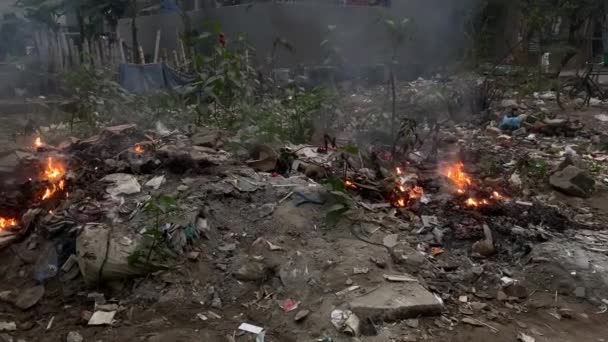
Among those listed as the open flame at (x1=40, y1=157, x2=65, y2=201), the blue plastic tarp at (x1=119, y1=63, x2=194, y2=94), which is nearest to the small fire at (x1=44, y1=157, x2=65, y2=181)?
the open flame at (x1=40, y1=157, x2=65, y2=201)

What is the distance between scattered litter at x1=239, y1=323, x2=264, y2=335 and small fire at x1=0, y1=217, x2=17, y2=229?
75.3 inches

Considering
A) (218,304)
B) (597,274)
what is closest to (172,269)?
(218,304)

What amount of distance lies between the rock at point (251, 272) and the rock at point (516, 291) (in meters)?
1.42

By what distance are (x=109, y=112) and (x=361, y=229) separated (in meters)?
4.36

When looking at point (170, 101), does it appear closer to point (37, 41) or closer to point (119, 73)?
point (119, 73)

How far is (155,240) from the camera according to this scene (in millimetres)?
2895

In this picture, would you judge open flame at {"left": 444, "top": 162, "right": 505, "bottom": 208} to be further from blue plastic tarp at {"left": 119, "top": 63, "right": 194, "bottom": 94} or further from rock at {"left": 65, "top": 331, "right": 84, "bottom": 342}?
blue plastic tarp at {"left": 119, "top": 63, "right": 194, "bottom": 94}

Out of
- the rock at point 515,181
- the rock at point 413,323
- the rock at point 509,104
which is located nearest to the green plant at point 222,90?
the rock at point 515,181

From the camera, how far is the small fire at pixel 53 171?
3.81m

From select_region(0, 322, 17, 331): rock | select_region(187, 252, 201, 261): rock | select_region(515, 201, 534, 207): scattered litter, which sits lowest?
select_region(0, 322, 17, 331): rock

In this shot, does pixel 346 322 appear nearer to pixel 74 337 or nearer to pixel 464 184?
pixel 74 337

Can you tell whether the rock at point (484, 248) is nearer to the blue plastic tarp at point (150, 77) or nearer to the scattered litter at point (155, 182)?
the scattered litter at point (155, 182)

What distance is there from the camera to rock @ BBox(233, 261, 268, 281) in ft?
9.43

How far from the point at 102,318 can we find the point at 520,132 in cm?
539
